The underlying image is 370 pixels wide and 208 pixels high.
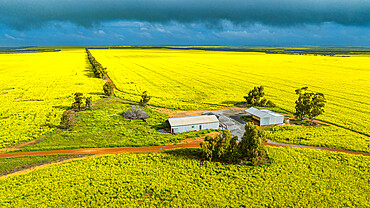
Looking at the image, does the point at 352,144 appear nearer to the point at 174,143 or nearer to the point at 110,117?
the point at 174,143

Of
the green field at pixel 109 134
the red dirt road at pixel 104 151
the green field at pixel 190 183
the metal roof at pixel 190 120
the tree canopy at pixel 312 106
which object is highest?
the tree canopy at pixel 312 106

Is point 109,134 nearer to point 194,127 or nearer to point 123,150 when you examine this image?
point 123,150

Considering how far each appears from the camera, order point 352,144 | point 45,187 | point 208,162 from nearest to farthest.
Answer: point 45,187
point 208,162
point 352,144

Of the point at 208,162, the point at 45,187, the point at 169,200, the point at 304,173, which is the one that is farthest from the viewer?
the point at 208,162

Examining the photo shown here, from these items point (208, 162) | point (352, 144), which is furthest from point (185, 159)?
point (352, 144)

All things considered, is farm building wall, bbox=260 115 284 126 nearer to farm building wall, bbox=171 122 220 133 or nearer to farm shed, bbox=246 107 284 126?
farm shed, bbox=246 107 284 126

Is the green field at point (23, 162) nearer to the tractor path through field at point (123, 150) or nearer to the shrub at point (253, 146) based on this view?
the tractor path through field at point (123, 150)

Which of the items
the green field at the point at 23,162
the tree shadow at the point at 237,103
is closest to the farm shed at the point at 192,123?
the green field at the point at 23,162
